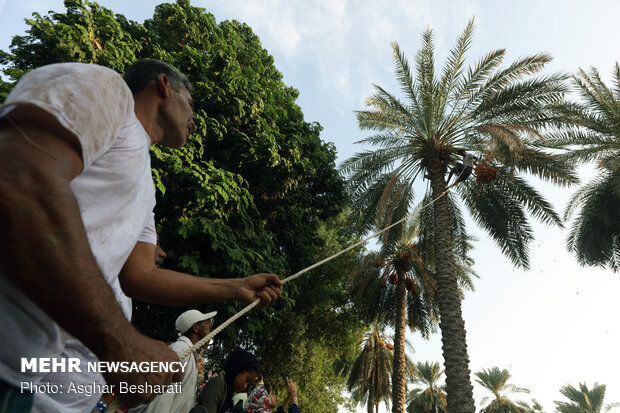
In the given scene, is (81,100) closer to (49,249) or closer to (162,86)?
(49,249)

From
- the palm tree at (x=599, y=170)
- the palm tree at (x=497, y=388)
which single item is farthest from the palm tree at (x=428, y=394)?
the palm tree at (x=599, y=170)

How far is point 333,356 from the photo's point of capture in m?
19.7

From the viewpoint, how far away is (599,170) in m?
14.5

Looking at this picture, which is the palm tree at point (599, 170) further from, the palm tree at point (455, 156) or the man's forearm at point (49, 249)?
the man's forearm at point (49, 249)

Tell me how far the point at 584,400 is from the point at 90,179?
139ft

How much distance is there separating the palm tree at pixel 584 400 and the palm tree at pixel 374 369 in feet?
57.2

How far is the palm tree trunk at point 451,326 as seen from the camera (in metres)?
9.59

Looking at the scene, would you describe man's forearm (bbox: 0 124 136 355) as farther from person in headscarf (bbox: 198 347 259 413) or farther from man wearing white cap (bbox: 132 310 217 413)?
person in headscarf (bbox: 198 347 259 413)

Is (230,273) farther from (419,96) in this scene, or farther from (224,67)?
(419,96)

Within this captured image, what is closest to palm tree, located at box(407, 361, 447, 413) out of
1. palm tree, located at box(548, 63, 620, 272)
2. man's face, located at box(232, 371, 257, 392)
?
palm tree, located at box(548, 63, 620, 272)

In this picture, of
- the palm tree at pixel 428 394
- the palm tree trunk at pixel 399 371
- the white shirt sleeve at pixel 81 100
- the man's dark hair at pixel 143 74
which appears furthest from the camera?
the palm tree at pixel 428 394

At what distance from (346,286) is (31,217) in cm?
1937

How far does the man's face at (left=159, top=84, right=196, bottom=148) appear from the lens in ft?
5.12

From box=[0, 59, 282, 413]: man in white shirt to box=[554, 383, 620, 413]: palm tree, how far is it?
40451 mm
